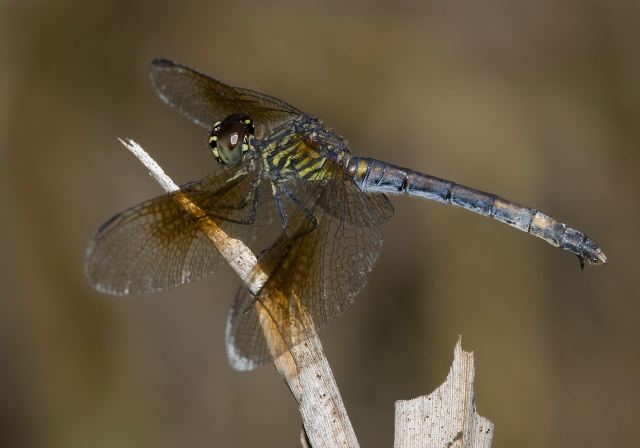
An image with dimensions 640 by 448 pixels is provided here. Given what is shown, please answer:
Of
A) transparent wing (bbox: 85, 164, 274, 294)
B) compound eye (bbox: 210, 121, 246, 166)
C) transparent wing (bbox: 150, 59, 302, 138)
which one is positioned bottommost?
transparent wing (bbox: 85, 164, 274, 294)

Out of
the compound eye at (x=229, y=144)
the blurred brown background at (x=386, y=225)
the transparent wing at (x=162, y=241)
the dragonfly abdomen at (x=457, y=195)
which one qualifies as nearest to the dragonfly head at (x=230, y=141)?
the compound eye at (x=229, y=144)

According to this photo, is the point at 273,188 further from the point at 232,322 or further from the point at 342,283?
the point at 232,322

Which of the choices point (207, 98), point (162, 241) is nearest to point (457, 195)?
point (207, 98)

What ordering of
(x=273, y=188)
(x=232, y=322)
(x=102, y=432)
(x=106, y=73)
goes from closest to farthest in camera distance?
1. (x=232, y=322)
2. (x=273, y=188)
3. (x=102, y=432)
4. (x=106, y=73)

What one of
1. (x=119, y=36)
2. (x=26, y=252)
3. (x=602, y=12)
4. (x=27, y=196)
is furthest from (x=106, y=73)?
(x=602, y=12)

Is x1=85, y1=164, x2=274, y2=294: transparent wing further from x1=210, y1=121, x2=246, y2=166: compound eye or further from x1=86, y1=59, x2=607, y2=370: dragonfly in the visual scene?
x1=210, y1=121, x2=246, y2=166: compound eye

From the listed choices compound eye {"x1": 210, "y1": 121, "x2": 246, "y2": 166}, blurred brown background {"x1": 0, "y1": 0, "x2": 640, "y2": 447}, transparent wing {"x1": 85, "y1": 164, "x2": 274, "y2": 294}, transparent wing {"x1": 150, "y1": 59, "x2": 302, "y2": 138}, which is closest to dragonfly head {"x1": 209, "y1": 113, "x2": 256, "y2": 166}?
compound eye {"x1": 210, "y1": 121, "x2": 246, "y2": 166}
